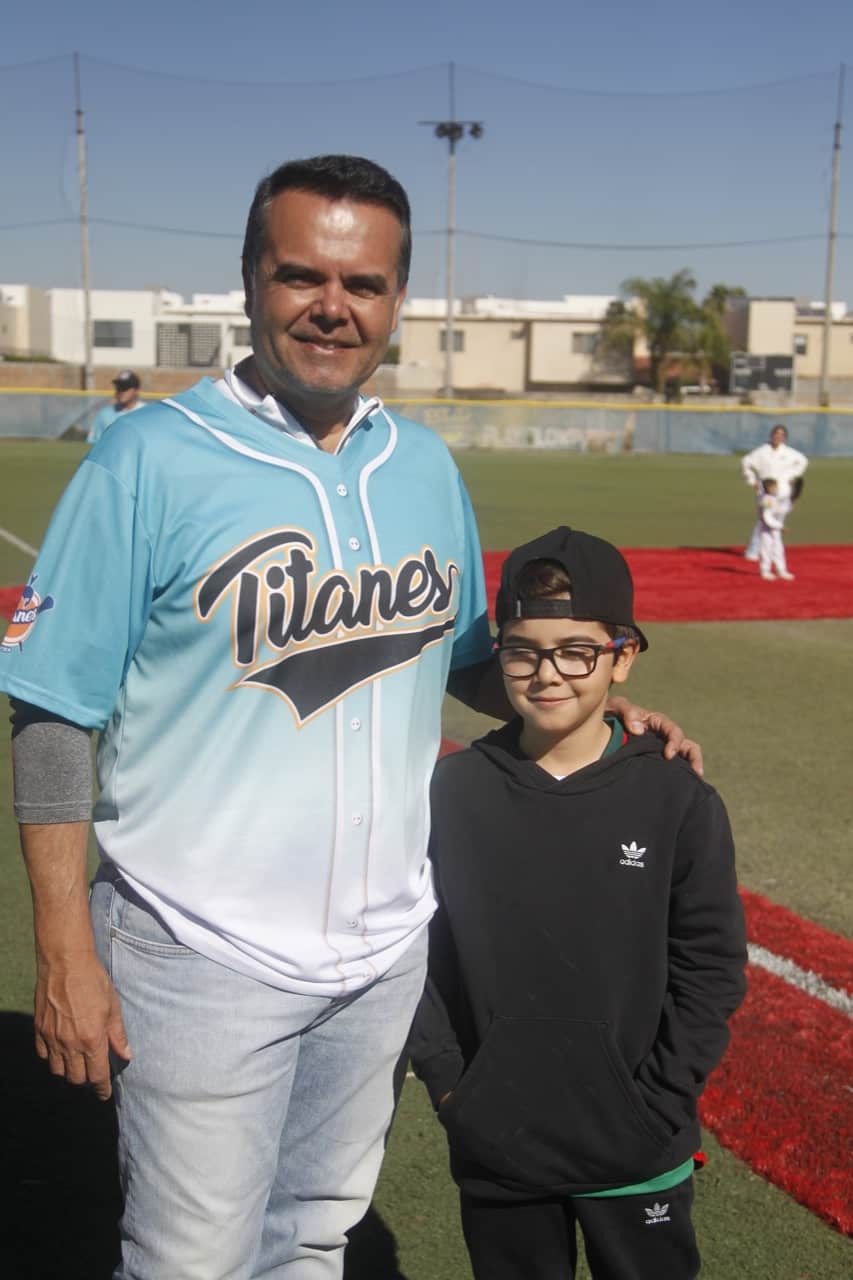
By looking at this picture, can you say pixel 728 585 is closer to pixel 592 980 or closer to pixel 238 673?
pixel 592 980

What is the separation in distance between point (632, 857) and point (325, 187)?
1.20 metres

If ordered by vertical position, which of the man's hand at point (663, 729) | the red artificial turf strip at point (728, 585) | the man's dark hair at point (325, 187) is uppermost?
the man's dark hair at point (325, 187)

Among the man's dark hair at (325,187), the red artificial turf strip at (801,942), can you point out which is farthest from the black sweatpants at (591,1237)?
the red artificial turf strip at (801,942)

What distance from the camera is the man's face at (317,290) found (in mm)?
2201

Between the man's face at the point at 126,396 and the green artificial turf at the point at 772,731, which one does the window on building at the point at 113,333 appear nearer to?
the man's face at the point at 126,396

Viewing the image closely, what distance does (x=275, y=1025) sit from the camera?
2.16 meters

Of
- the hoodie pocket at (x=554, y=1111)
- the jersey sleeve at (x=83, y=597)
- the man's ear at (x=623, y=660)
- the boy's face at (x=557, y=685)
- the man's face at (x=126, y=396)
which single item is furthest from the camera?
the man's face at (x=126, y=396)

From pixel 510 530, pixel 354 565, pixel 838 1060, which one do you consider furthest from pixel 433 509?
pixel 510 530

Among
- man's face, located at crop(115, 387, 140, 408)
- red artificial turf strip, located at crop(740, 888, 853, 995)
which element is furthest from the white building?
red artificial turf strip, located at crop(740, 888, 853, 995)

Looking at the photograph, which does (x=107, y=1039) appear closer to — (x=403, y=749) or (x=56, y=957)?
(x=56, y=957)

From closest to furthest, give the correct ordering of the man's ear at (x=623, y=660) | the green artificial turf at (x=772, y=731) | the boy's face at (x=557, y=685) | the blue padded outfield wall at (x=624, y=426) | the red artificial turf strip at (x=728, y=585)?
the boy's face at (x=557, y=685) < the man's ear at (x=623, y=660) < the green artificial turf at (x=772, y=731) < the red artificial turf strip at (x=728, y=585) < the blue padded outfield wall at (x=624, y=426)

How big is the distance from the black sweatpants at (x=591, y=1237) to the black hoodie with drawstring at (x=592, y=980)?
0.20 feet

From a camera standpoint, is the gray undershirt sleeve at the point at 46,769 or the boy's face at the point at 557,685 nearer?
the gray undershirt sleeve at the point at 46,769

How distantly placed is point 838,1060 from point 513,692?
2.05 metres
